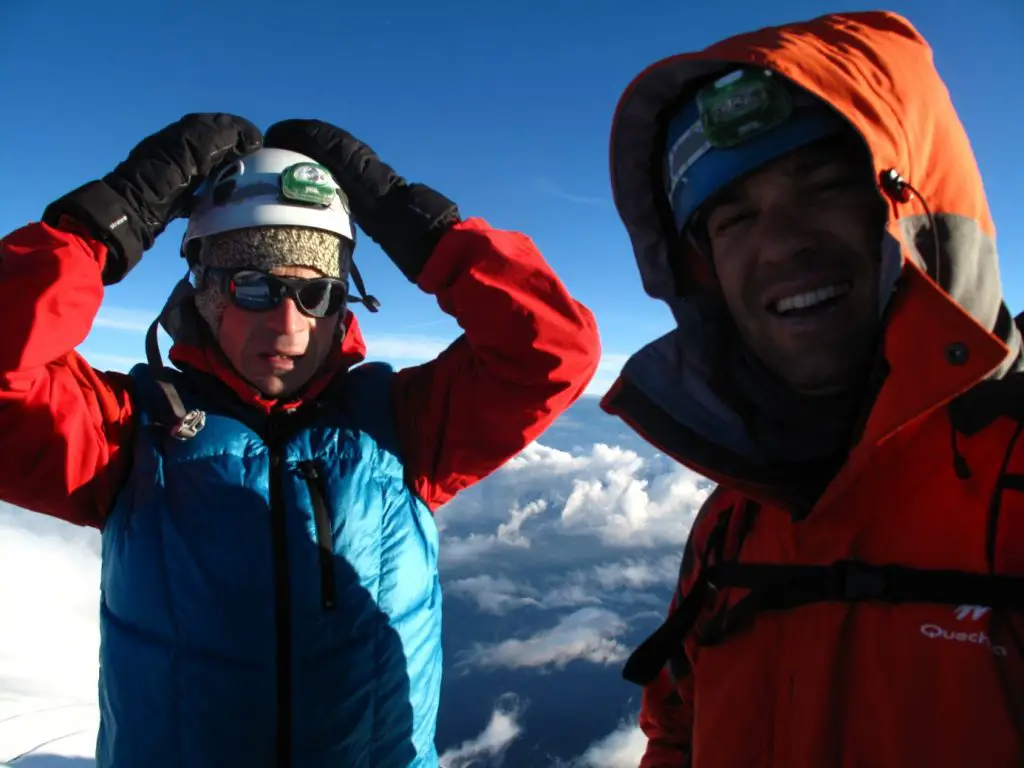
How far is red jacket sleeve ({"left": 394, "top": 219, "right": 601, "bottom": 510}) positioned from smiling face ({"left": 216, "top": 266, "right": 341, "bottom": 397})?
44 centimetres

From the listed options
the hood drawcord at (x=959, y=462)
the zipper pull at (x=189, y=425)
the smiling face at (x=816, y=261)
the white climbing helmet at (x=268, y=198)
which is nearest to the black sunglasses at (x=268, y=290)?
the white climbing helmet at (x=268, y=198)

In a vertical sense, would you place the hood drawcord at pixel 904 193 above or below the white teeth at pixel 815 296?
above

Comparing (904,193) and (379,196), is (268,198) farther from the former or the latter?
(904,193)

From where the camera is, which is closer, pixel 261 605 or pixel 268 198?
pixel 261 605

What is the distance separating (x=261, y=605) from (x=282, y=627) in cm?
10

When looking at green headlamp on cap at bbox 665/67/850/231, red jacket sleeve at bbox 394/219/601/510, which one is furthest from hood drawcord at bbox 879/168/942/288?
red jacket sleeve at bbox 394/219/601/510

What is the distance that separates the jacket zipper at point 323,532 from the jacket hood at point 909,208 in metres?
1.26

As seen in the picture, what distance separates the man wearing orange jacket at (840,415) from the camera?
1.09 metres

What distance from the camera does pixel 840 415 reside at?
4.95 ft

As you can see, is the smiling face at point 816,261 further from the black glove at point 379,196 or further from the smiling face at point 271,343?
the smiling face at point 271,343

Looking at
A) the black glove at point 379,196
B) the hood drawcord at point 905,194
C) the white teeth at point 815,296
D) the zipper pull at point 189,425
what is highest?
the black glove at point 379,196

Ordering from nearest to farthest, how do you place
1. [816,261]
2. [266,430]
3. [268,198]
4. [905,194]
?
[905,194], [816,261], [266,430], [268,198]

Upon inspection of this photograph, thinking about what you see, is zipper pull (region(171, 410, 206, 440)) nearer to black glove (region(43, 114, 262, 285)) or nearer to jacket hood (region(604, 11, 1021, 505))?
black glove (region(43, 114, 262, 285))

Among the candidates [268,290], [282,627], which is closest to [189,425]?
[268,290]
